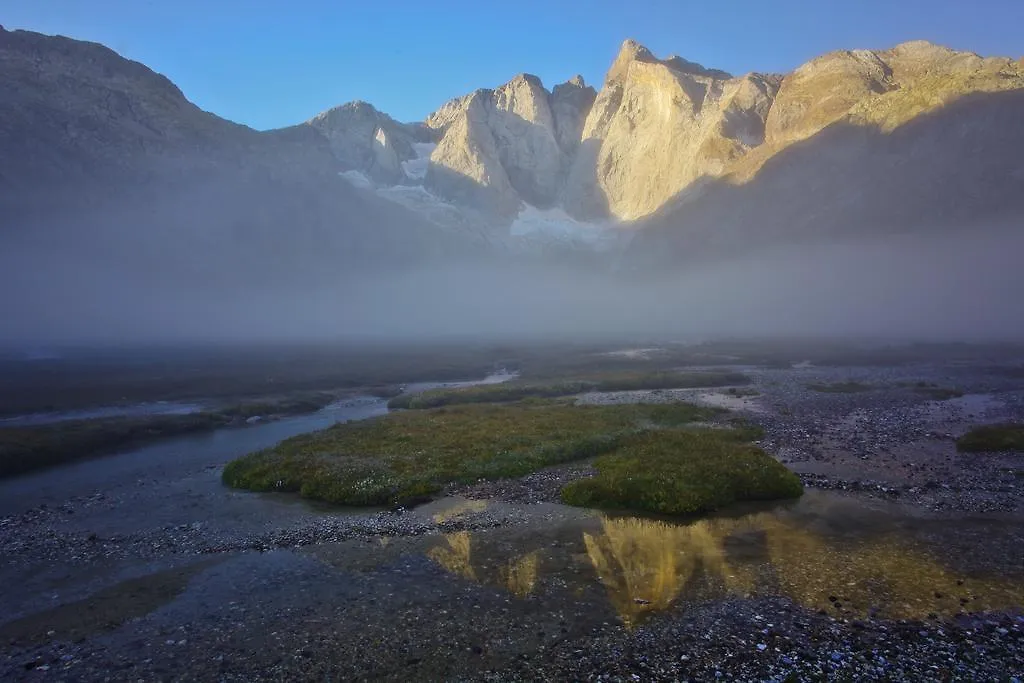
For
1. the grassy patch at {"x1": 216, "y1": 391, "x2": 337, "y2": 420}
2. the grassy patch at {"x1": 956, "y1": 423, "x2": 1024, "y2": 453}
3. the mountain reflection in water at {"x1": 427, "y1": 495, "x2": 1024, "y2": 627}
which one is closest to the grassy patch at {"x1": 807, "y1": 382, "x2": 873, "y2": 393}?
the grassy patch at {"x1": 956, "y1": 423, "x2": 1024, "y2": 453}

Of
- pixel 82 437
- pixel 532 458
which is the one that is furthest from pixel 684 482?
pixel 82 437

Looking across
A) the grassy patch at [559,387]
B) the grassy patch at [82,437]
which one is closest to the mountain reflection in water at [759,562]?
the grassy patch at [82,437]

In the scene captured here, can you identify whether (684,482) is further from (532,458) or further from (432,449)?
(432,449)

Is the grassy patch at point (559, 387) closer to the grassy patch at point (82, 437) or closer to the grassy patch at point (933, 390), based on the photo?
the grassy patch at point (933, 390)

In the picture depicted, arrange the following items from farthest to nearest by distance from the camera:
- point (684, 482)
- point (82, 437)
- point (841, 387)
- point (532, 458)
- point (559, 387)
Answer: point (559, 387) < point (841, 387) < point (82, 437) < point (532, 458) < point (684, 482)

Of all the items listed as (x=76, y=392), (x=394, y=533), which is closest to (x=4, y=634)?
(x=394, y=533)
